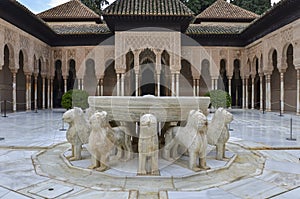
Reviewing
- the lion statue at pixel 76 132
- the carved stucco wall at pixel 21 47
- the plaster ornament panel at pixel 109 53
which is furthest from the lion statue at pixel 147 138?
the plaster ornament panel at pixel 109 53

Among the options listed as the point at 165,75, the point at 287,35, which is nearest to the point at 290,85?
the point at 287,35

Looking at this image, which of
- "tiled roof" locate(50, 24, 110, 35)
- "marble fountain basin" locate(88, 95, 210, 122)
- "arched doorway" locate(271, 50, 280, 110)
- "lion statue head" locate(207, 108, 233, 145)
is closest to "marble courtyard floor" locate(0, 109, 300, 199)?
"lion statue head" locate(207, 108, 233, 145)

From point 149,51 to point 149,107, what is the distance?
55.9ft

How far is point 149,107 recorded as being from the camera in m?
3.83

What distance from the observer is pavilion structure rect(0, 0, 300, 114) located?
611 inches

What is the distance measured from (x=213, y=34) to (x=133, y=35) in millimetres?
6349

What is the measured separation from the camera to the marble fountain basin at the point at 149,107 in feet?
12.6

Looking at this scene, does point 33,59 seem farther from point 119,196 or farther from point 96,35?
point 119,196

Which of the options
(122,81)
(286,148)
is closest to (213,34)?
(122,81)


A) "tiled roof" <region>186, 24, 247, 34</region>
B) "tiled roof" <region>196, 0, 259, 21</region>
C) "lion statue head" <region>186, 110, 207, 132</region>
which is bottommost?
"lion statue head" <region>186, 110, 207, 132</region>

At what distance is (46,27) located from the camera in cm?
1789

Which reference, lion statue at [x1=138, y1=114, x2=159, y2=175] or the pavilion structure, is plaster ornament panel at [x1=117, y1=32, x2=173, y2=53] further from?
lion statue at [x1=138, y1=114, x2=159, y2=175]

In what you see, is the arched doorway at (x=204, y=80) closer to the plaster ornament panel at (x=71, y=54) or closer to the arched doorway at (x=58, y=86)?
the plaster ornament panel at (x=71, y=54)

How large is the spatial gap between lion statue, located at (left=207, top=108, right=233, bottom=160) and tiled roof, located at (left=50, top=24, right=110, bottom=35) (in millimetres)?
16725
